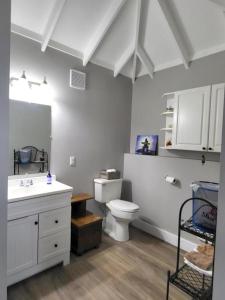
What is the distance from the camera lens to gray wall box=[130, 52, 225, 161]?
246 centimetres

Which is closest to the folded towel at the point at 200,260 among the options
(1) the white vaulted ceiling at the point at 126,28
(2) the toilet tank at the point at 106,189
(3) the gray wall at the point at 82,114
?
(2) the toilet tank at the point at 106,189

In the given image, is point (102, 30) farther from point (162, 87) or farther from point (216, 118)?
point (216, 118)

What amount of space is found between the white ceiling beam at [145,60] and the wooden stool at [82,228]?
2.11 meters

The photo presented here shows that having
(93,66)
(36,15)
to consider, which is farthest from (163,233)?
(36,15)

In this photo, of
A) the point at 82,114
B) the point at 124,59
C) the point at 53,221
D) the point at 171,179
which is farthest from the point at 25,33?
the point at 171,179

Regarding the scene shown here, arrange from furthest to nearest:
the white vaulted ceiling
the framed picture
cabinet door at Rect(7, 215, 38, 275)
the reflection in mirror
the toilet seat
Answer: the framed picture → the toilet seat → the reflection in mirror → the white vaulted ceiling → cabinet door at Rect(7, 215, 38, 275)

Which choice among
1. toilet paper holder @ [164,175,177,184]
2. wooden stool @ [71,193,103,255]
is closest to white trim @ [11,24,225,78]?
toilet paper holder @ [164,175,177,184]

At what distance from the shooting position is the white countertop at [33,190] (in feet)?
5.84

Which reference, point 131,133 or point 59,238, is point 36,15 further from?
point 59,238

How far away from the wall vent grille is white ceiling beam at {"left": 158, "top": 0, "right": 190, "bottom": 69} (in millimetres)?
1218

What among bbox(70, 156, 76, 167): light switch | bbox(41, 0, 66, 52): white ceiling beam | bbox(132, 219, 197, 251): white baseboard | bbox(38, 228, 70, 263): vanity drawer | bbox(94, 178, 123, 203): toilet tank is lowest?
bbox(132, 219, 197, 251): white baseboard

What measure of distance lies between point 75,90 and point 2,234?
2.14 m

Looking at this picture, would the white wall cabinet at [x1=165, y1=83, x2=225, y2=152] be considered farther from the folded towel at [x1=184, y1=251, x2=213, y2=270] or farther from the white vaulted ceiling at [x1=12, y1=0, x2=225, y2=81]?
the folded towel at [x1=184, y1=251, x2=213, y2=270]

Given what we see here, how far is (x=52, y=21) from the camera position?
213 cm
